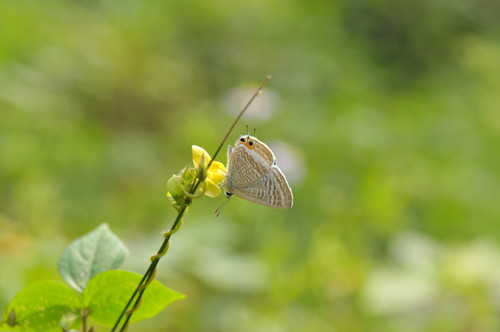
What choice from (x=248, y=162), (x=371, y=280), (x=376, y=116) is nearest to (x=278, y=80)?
(x=376, y=116)

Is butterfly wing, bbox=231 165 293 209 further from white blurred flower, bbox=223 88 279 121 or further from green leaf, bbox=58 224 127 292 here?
white blurred flower, bbox=223 88 279 121

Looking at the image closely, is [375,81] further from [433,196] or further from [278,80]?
[433,196]

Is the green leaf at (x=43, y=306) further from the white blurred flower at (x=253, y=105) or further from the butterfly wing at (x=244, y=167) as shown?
the white blurred flower at (x=253, y=105)

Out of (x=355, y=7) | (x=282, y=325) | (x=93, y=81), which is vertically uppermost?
(x=355, y=7)

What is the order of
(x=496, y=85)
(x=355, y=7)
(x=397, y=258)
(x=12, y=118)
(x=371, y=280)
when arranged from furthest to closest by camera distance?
(x=355, y=7), (x=496, y=85), (x=12, y=118), (x=397, y=258), (x=371, y=280)

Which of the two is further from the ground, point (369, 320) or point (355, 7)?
point (355, 7)

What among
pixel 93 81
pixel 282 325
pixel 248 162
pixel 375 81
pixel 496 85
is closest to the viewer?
pixel 248 162

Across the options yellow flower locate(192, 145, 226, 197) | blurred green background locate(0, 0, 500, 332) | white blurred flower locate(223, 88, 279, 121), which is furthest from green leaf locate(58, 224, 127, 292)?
white blurred flower locate(223, 88, 279, 121)

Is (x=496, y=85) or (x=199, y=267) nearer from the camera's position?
(x=199, y=267)
